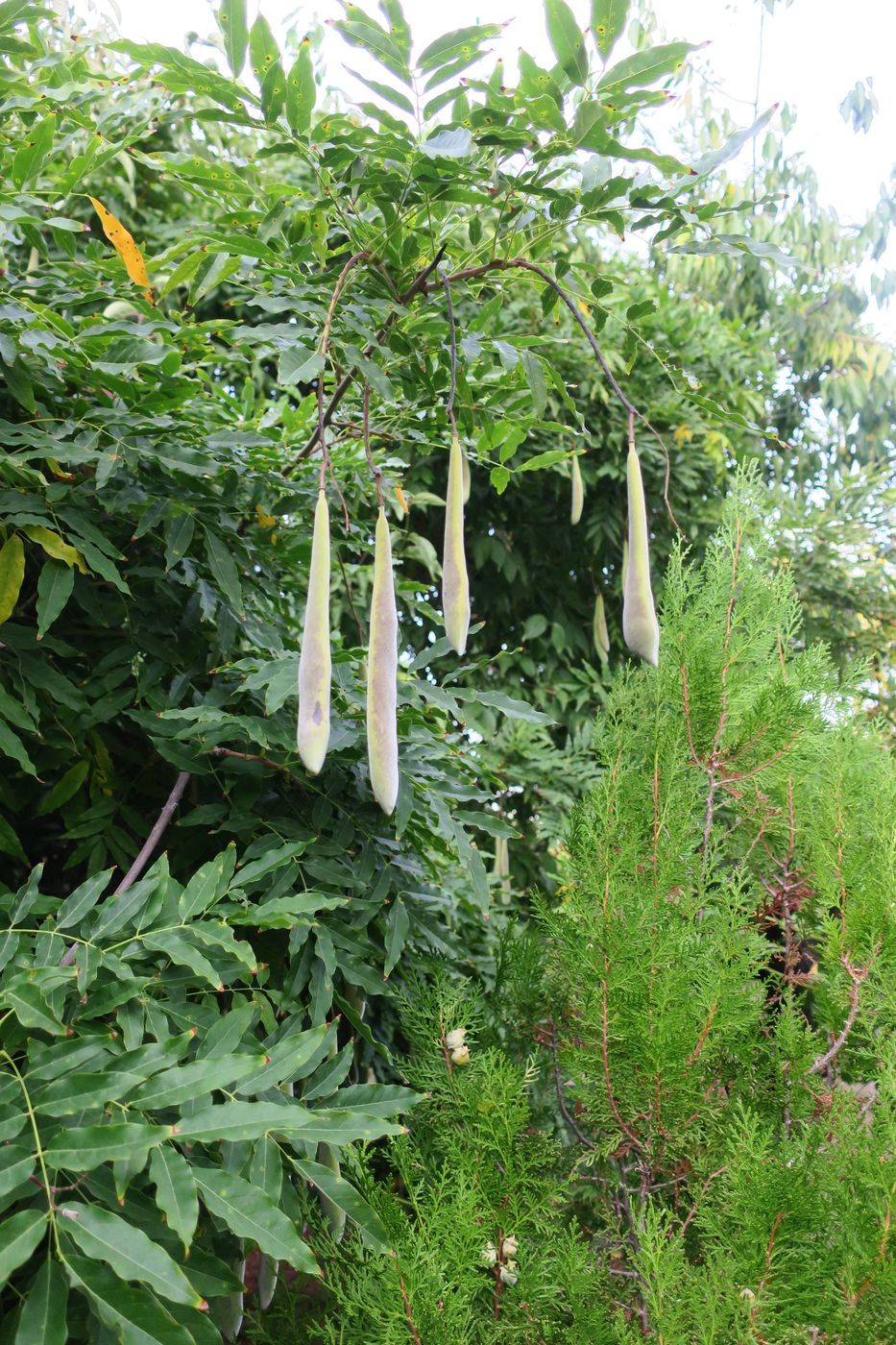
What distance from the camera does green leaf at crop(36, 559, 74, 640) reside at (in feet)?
3.95

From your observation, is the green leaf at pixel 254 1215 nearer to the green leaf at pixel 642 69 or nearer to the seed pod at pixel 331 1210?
the seed pod at pixel 331 1210

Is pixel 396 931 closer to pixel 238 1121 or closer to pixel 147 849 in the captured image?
pixel 147 849

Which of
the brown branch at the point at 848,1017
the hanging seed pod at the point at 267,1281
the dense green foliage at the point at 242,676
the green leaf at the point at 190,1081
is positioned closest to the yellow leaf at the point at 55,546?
the dense green foliage at the point at 242,676

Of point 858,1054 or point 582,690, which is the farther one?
point 582,690

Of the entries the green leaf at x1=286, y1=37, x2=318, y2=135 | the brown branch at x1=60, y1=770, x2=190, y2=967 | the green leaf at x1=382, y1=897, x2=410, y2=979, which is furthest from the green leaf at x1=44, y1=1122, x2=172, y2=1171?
the green leaf at x1=286, y1=37, x2=318, y2=135

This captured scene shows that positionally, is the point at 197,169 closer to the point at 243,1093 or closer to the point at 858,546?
the point at 243,1093

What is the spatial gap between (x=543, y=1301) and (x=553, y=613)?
7.89 feet

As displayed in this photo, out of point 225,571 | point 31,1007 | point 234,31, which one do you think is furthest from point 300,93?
point 31,1007

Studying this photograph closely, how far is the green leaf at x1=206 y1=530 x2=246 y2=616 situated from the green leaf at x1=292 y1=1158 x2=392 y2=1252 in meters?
0.66

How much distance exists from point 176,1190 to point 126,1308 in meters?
0.08

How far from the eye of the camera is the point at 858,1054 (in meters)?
1.28

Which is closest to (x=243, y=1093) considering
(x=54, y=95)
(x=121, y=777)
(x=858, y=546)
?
(x=121, y=777)

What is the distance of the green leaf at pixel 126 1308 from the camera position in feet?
2.40

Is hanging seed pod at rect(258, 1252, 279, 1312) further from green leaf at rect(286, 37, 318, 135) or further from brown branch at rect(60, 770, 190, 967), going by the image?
green leaf at rect(286, 37, 318, 135)
